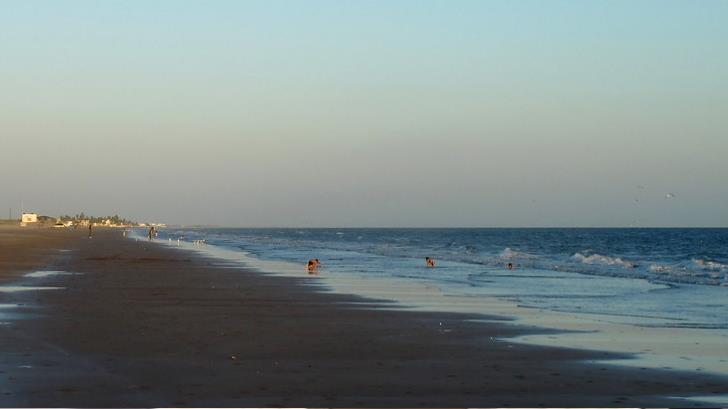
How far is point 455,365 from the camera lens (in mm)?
12289

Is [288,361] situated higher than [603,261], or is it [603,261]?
[603,261]

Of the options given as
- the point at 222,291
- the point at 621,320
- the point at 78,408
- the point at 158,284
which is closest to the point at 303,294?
the point at 222,291

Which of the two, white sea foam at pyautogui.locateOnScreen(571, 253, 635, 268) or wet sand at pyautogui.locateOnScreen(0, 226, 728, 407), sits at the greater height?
white sea foam at pyautogui.locateOnScreen(571, 253, 635, 268)

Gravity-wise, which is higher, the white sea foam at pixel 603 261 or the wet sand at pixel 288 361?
the white sea foam at pixel 603 261

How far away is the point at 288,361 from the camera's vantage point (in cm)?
1245

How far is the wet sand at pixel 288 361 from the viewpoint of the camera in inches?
387

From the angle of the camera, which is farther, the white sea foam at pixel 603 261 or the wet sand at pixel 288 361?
the white sea foam at pixel 603 261

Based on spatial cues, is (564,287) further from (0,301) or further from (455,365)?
(455,365)

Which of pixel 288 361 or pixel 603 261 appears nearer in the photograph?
pixel 288 361

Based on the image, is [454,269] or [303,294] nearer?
[303,294]

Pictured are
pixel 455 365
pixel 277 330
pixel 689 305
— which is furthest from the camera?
pixel 689 305

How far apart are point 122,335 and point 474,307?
9031 millimetres

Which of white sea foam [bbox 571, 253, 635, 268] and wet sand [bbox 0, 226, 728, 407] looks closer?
wet sand [bbox 0, 226, 728, 407]

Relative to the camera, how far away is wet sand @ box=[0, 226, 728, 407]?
9836 millimetres
